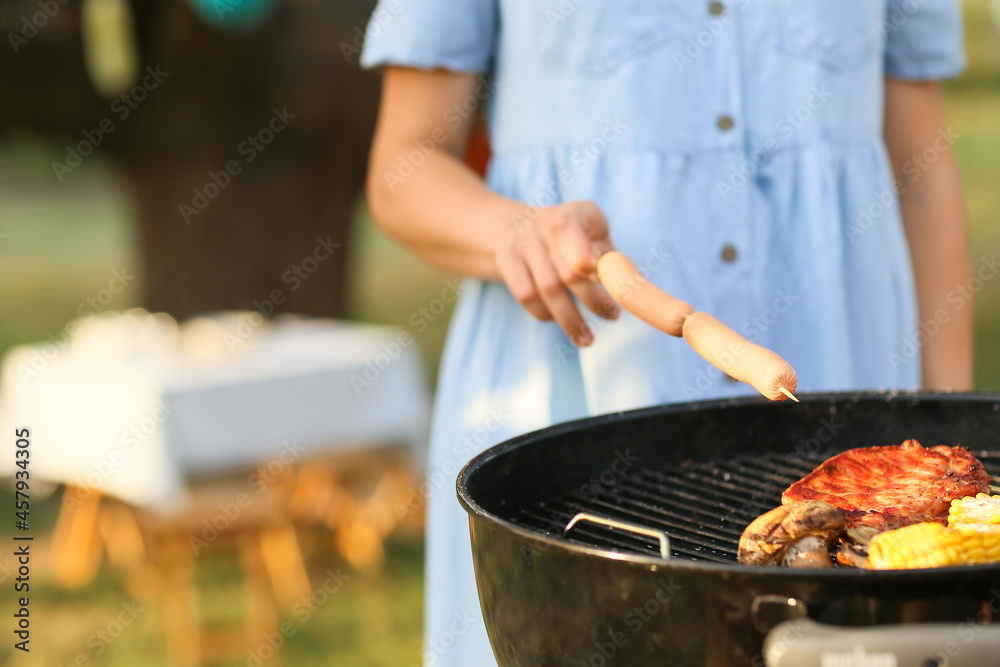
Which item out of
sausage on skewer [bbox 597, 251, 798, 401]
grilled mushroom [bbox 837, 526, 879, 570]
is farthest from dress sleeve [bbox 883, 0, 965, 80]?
grilled mushroom [bbox 837, 526, 879, 570]

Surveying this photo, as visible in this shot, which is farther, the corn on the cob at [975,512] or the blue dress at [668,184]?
the blue dress at [668,184]

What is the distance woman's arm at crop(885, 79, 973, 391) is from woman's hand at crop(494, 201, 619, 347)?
0.89 meters

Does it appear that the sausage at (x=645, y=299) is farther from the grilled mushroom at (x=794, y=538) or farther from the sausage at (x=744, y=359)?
the grilled mushroom at (x=794, y=538)

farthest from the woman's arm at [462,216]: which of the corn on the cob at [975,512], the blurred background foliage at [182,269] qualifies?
the blurred background foliage at [182,269]

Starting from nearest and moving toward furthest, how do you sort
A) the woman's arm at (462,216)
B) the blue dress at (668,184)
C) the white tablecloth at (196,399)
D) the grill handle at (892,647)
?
the grill handle at (892,647), the woman's arm at (462,216), the blue dress at (668,184), the white tablecloth at (196,399)

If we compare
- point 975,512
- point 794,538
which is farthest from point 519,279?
point 975,512

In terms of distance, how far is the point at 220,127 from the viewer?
636 centimetres

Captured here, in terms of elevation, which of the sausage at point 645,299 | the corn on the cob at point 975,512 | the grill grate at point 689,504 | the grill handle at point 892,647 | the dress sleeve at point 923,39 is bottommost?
the grill grate at point 689,504

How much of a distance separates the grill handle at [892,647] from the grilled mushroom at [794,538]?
0.20 meters

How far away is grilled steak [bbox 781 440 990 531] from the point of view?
117 cm

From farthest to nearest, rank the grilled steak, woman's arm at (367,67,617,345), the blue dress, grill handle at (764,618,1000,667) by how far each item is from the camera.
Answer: the blue dress < woman's arm at (367,67,617,345) < the grilled steak < grill handle at (764,618,1000,667)

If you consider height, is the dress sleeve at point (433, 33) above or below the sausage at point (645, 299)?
above

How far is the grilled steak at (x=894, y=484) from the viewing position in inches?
46.2

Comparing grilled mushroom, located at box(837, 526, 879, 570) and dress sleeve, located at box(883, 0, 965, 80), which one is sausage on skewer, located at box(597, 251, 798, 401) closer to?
grilled mushroom, located at box(837, 526, 879, 570)
